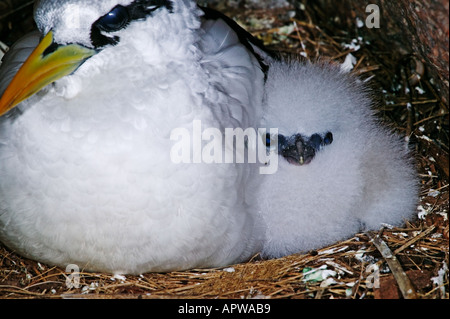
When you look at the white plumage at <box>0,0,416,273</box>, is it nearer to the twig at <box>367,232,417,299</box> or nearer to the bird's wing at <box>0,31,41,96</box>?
the bird's wing at <box>0,31,41,96</box>

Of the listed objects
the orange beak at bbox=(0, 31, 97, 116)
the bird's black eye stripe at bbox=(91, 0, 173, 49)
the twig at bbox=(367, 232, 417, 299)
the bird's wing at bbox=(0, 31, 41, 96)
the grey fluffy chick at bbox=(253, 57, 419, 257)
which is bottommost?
Answer: the twig at bbox=(367, 232, 417, 299)

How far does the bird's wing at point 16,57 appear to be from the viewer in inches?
124

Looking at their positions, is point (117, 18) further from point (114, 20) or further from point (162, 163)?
point (162, 163)

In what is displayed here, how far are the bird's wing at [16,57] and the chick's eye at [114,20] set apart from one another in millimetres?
886

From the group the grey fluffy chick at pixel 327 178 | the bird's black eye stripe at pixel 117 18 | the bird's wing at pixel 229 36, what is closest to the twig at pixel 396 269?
the grey fluffy chick at pixel 327 178

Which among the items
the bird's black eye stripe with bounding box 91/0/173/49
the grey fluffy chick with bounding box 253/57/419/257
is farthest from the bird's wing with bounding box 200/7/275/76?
the bird's black eye stripe with bounding box 91/0/173/49

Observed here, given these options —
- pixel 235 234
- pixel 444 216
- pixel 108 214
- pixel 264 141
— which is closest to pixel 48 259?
pixel 108 214

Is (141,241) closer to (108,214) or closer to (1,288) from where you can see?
(108,214)

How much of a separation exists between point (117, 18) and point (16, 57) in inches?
41.0

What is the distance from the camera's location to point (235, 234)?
10.2ft

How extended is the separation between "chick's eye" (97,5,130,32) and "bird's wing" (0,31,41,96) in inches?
34.9

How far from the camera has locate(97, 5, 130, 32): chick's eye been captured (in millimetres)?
2496

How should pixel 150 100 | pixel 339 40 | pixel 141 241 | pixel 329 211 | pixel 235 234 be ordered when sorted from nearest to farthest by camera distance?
pixel 150 100 → pixel 141 241 → pixel 235 234 → pixel 329 211 → pixel 339 40

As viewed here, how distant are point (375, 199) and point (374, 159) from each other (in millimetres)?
240
